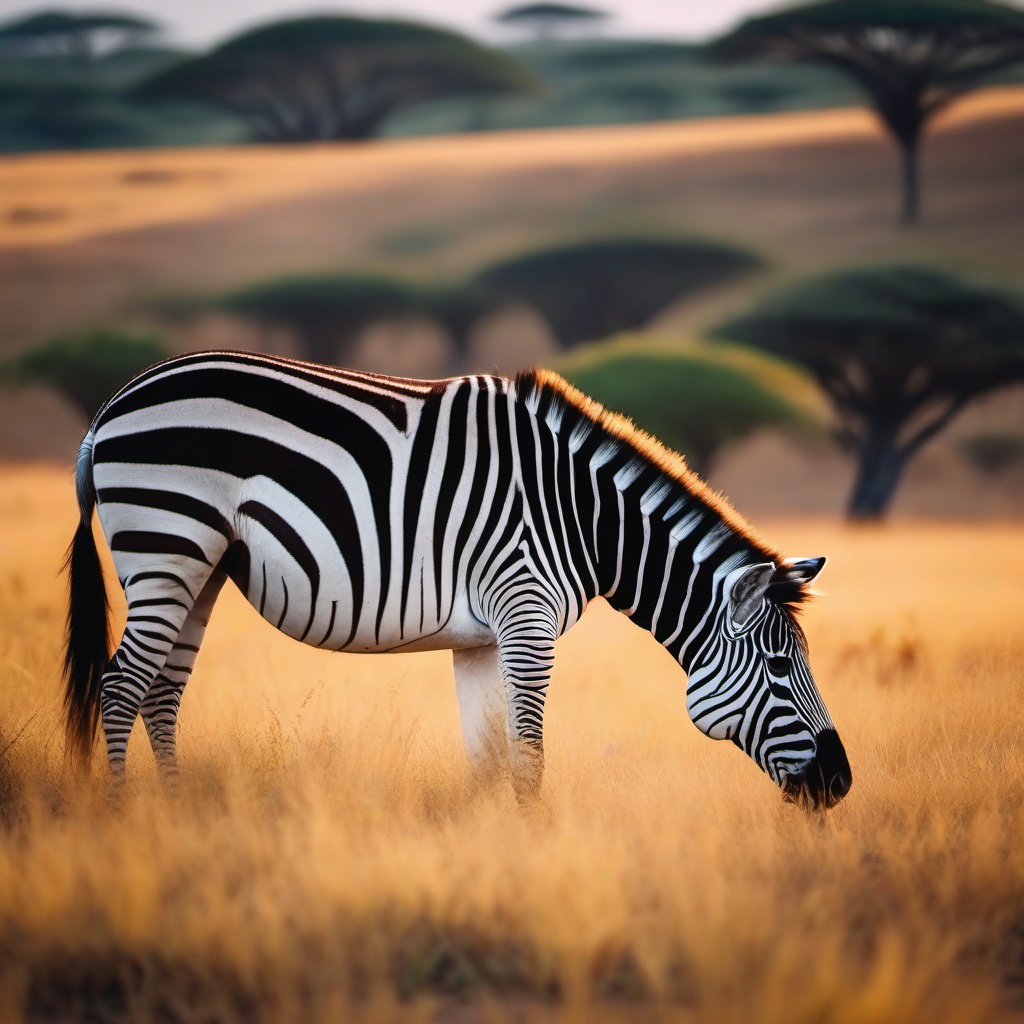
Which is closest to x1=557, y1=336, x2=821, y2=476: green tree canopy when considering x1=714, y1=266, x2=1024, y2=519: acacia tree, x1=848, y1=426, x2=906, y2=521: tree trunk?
x1=714, y1=266, x2=1024, y2=519: acacia tree

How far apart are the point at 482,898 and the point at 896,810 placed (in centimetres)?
215

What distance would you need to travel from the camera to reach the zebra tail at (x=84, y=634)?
5.31 metres

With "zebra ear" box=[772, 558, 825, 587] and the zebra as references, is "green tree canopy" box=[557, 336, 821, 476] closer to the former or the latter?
the zebra

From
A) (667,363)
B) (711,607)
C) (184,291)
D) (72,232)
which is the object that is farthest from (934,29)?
(711,607)

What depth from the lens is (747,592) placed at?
4883 millimetres

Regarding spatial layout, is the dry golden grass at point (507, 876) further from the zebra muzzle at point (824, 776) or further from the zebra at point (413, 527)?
the zebra at point (413, 527)

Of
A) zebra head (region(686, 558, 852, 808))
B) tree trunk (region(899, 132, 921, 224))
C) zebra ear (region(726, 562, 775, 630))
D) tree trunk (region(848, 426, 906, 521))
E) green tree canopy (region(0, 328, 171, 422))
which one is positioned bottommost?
tree trunk (region(848, 426, 906, 521))

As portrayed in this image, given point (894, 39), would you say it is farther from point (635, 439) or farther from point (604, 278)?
point (635, 439)

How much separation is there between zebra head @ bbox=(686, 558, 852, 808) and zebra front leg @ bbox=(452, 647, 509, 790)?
3.15 ft

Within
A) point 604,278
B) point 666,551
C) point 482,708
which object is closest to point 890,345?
point 604,278

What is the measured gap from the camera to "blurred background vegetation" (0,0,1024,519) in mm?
23234

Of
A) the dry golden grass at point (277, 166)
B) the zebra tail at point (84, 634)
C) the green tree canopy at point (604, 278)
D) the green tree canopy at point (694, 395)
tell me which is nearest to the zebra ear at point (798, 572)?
the zebra tail at point (84, 634)

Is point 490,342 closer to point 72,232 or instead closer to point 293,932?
point 72,232

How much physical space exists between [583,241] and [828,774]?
96.9ft
